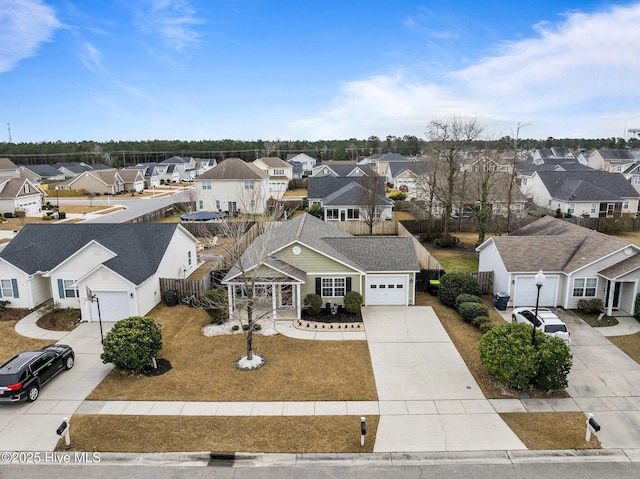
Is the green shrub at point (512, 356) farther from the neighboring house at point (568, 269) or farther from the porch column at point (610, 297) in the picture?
the porch column at point (610, 297)

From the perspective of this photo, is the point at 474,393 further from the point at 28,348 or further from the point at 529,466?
the point at 28,348

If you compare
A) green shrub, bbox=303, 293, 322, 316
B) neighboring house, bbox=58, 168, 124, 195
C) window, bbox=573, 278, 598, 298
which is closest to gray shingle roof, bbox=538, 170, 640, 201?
window, bbox=573, 278, 598, 298

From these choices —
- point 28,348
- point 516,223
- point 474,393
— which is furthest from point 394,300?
point 516,223

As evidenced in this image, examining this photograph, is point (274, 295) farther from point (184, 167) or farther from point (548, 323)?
point (184, 167)

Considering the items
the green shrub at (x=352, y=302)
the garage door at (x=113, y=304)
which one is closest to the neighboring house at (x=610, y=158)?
the green shrub at (x=352, y=302)

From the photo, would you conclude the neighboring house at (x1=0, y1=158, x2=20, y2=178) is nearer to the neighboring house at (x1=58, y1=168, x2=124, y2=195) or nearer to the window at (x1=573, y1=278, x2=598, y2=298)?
the neighboring house at (x1=58, y1=168, x2=124, y2=195)

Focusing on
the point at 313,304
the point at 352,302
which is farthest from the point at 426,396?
the point at 313,304
